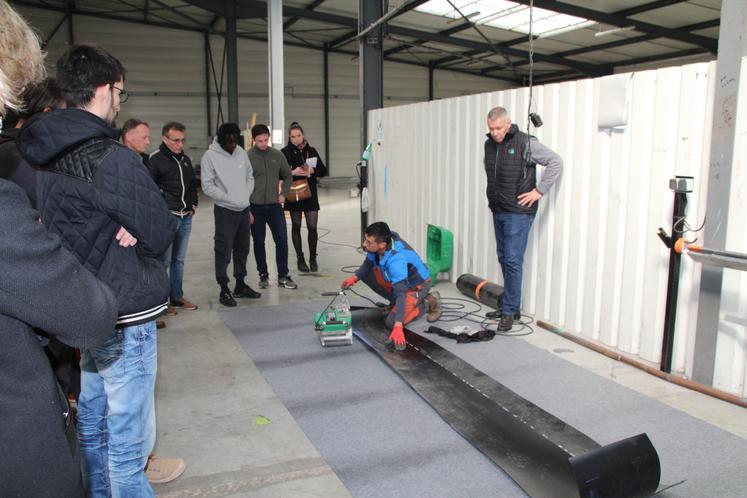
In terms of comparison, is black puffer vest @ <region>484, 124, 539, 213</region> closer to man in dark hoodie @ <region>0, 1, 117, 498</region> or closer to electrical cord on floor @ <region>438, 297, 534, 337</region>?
electrical cord on floor @ <region>438, 297, 534, 337</region>

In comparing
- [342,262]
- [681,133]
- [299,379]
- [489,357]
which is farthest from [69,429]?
[342,262]

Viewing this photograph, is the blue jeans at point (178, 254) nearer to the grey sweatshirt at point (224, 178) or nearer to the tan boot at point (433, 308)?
the grey sweatshirt at point (224, 178)

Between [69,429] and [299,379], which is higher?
[69,429]

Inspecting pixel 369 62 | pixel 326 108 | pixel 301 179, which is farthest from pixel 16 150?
pixel 326 108

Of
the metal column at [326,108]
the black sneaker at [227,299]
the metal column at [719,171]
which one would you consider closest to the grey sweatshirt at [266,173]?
the black sneaker at [227,299]

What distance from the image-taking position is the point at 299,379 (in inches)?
152

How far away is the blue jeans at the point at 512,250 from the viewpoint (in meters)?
4.78

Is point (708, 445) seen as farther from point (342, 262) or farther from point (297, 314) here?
point (342, 262)

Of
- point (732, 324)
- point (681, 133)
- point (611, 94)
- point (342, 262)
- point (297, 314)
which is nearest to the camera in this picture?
point (732, 324)

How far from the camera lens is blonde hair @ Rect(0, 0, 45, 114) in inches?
41.8

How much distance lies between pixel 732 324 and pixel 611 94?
166 cm

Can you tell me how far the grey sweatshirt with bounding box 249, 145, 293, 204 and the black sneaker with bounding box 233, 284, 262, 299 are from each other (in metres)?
0.85

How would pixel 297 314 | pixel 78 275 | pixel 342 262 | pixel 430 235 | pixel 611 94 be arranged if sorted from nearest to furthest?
pixel 78 275
pixel 611 94
pixel 297 314
pixel 430 235
pixel 342 262

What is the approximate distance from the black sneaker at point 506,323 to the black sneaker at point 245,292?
238 cm
